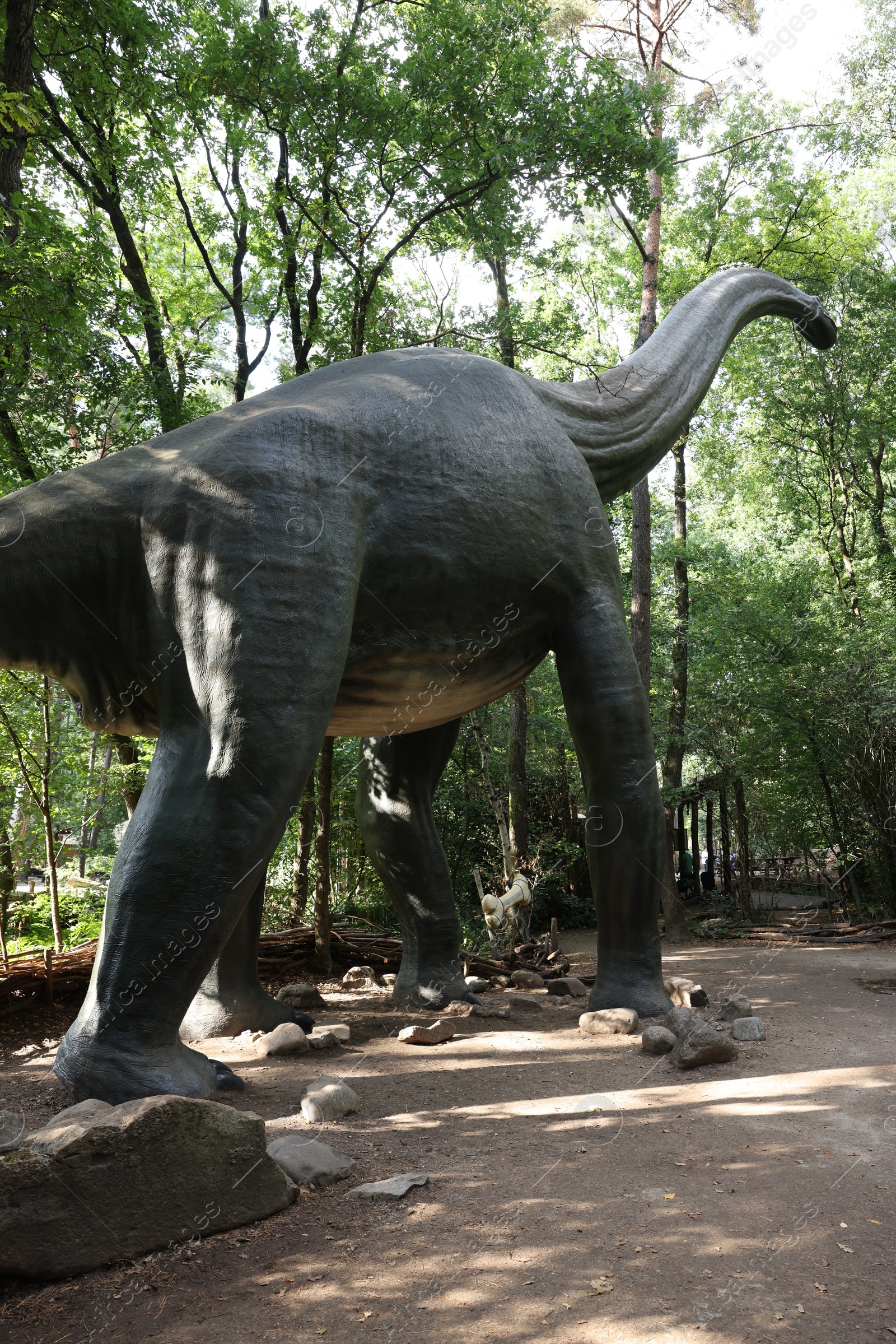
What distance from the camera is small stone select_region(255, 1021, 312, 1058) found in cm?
459

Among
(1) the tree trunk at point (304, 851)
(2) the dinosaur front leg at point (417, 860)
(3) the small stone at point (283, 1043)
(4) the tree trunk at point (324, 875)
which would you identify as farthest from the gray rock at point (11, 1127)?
(1) the tree trunk at point (304, 851)

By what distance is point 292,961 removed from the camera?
289 inches

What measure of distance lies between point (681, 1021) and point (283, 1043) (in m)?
1.99

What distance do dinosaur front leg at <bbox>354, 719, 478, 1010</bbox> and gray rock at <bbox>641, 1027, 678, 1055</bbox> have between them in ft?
5.14

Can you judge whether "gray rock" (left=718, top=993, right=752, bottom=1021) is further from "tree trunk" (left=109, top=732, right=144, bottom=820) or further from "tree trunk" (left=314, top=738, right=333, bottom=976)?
"tree trunk" (left=109, top=732, right=144, bottom=820)

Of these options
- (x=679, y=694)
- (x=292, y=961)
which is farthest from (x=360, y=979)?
(x=679, y=694)

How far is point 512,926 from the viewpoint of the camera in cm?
923

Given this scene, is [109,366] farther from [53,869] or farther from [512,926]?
[512,926]

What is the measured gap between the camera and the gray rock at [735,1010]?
5.27 meters

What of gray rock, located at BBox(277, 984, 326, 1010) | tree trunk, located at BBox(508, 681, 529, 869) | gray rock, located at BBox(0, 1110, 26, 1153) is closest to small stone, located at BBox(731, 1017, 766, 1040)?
gray rock, located at BBox(277, 984, 326, 1010)

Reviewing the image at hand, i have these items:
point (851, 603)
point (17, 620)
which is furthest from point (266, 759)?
point (851, 603)

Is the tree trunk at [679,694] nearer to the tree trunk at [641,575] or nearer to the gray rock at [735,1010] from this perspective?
the tree trunk at [641,575]

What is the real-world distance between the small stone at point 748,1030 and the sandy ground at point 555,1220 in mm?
203

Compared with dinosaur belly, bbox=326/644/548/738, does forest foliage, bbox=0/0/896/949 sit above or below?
above
